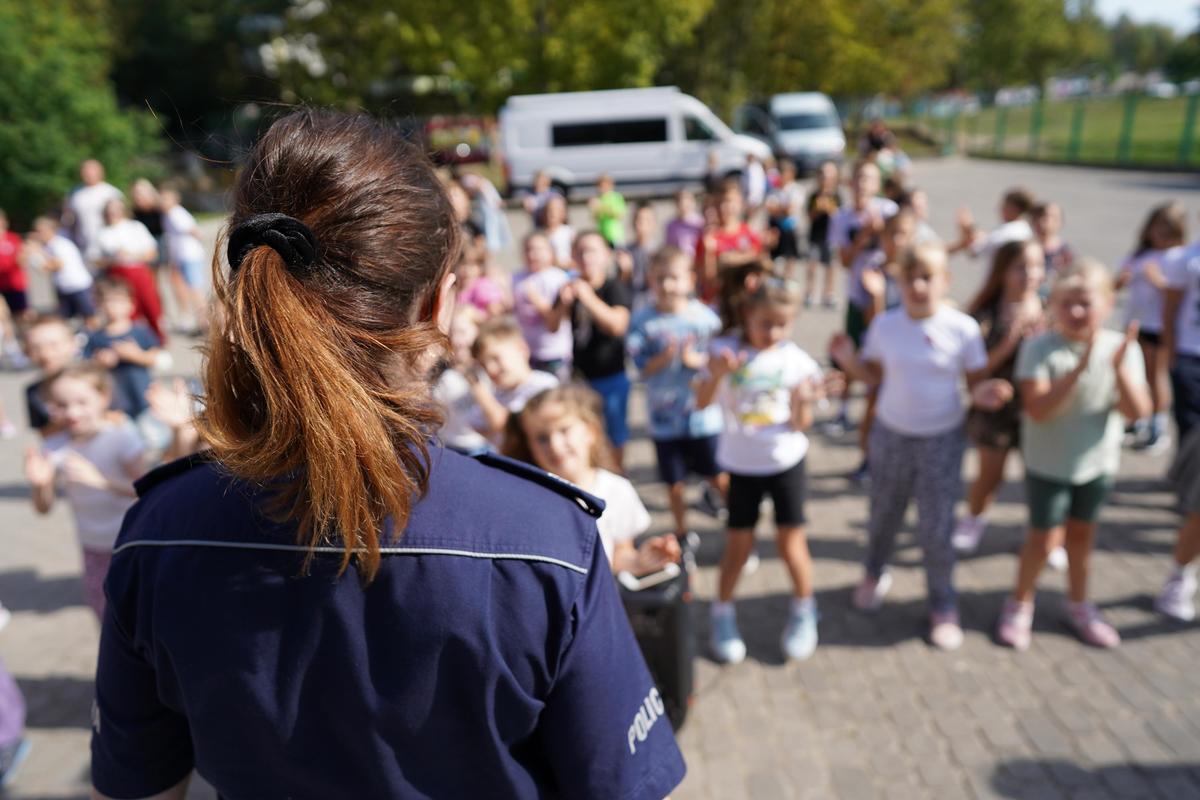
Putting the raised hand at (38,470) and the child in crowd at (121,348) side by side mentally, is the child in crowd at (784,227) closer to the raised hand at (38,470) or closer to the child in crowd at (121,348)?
the child in crowd at (121,348)

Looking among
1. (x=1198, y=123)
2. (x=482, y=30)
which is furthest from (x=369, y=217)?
(x=482, y=30)

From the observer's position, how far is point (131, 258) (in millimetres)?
8398

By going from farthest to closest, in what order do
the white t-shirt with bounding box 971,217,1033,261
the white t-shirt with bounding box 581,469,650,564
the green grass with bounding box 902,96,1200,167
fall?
the green grass with bounding box 902,96,1200,167 < the white t-shirt with bounding box 971,217,1033,261 < the white t-shirt with bounding box 581,469,650,564

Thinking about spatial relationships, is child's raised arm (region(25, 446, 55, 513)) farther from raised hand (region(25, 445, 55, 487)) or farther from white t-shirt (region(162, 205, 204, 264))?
white t-shirt (region(162, 205, 204, 264))

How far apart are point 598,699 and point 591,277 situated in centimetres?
417

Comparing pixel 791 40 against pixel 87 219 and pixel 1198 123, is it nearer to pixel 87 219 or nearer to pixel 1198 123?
pixel 1198 123

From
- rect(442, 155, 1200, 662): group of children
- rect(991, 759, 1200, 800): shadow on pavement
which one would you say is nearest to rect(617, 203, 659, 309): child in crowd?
rect(442, 155, 1200, 662): group of children

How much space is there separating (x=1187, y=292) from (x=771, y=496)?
9.78 ft

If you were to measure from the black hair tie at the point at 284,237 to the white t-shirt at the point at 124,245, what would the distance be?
334 inches

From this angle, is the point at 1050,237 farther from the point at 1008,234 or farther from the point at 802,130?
Result: the point at 802,130

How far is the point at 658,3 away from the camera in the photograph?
26359 millimetres

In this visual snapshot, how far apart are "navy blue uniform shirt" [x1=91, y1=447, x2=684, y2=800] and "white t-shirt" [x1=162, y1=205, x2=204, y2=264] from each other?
9.66 meters

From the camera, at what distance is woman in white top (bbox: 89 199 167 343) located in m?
8.09

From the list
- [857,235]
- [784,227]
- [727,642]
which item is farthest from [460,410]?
[784,227]
